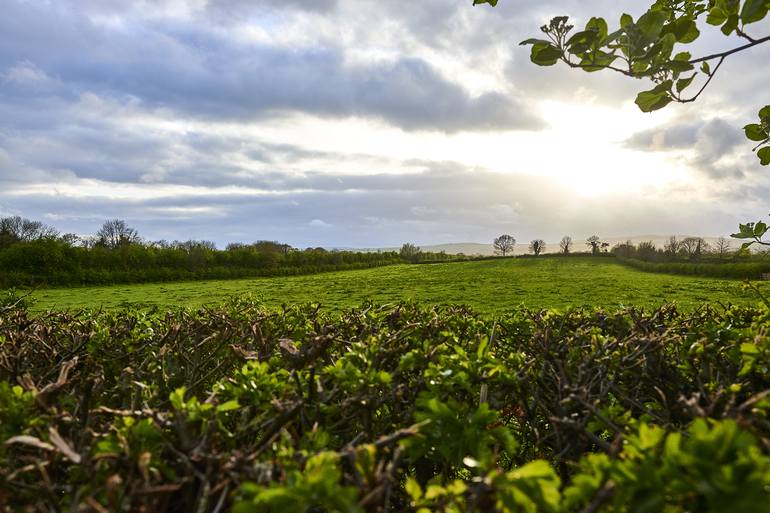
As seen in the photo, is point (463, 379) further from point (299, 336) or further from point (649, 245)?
point (649, 245)

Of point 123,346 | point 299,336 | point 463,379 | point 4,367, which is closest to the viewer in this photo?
point 463,379

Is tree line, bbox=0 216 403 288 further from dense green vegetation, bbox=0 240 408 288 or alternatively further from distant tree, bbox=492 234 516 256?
distant tree, bbox=492 234 516 256

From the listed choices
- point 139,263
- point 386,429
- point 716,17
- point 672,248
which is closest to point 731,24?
point 716,17

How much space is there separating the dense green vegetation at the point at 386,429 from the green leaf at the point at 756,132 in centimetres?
193

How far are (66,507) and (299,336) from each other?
2.32 m

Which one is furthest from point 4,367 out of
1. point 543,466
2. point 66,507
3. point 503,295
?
point 503,295

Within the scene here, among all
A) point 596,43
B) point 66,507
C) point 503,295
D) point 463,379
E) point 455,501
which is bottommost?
point 503,295

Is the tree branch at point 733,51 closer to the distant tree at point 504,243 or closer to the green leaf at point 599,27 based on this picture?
the green leaf at point 599,27

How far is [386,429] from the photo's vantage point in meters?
1.98

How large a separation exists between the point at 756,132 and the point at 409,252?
10539 cm

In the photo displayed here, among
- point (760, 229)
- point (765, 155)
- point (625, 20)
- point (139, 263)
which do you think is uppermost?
point (625, 20)

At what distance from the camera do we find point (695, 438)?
1064 mm

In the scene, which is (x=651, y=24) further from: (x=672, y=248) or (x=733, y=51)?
(x=672, y=248)

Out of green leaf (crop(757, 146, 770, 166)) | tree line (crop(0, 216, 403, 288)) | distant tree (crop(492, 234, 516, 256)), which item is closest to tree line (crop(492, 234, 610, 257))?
distant tree (crop(492, 234, 516, 256))
